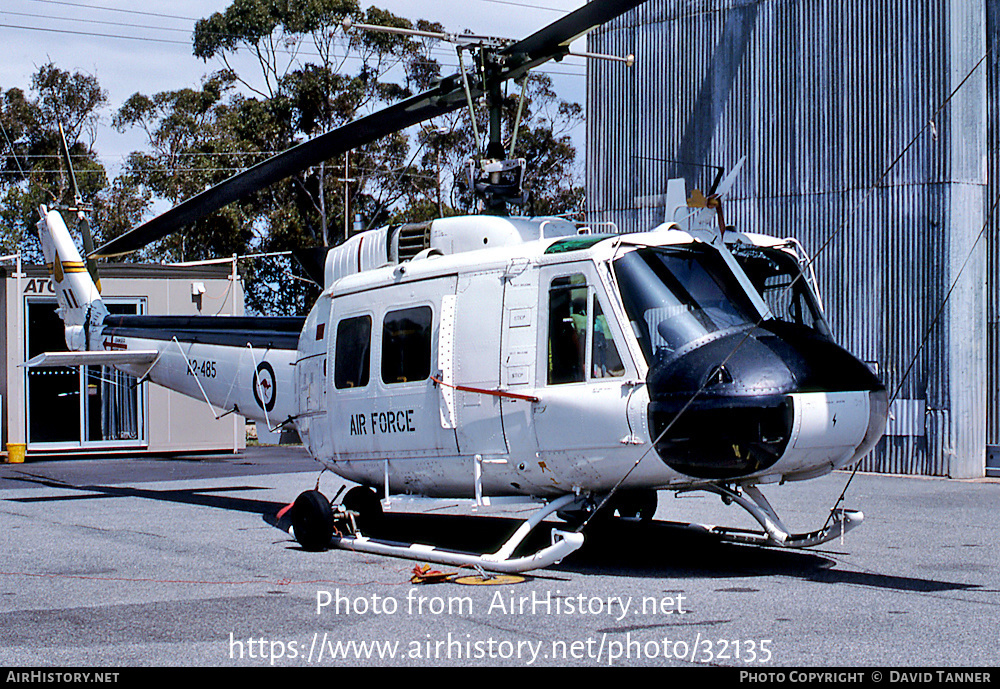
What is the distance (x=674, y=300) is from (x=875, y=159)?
11.7m

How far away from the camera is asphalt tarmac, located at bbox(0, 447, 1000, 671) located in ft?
19.4

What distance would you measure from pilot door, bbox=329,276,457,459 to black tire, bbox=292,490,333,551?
658 millimetres

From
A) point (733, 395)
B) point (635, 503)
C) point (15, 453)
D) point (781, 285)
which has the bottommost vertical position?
point (15, 453)

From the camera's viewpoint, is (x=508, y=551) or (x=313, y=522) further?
(x=313, y=522)

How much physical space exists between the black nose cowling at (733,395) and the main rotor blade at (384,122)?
8.11ft

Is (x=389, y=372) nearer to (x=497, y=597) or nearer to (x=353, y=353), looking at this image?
(x=353, y=353)

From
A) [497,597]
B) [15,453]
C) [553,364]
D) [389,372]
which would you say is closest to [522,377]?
[553,364]

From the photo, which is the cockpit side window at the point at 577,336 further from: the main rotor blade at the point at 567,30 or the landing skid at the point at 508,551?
the main rotor blade at the point at 567,30

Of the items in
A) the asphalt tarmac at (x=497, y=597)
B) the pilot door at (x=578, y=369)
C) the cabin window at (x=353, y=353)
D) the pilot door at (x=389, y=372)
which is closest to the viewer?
the asphalt tarmac at (x=497, y=597)

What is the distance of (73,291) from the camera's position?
52.3ft

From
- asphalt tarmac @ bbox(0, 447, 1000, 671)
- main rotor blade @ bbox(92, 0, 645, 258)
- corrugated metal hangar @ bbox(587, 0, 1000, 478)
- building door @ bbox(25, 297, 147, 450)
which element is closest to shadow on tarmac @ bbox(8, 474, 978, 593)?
asphalt tarmac @ bbox(0, 447, 1000, 671)

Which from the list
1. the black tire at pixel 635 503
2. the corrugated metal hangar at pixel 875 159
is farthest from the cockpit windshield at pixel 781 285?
the corrugated metal hangar at pixel 875 159

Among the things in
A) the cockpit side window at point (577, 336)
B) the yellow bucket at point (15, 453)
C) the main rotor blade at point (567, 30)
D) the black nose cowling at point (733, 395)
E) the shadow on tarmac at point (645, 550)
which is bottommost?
the yellow bucket at point (15, 453)

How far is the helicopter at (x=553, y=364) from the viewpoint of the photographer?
7910 mm
